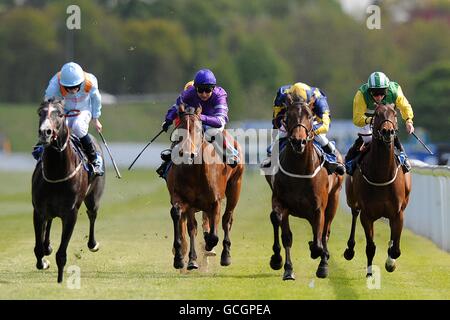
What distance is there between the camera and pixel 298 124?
11.8 metres

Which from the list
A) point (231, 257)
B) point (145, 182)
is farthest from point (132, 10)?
point (231, 257)

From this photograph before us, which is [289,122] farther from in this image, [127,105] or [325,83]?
[325,83]

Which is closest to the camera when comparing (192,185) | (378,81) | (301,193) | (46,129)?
(46,129)

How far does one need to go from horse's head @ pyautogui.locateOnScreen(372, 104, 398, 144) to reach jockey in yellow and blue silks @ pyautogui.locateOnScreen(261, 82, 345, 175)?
2.09 ft

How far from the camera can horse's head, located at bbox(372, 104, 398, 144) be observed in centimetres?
1236

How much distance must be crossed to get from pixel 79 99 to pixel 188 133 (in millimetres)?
1646

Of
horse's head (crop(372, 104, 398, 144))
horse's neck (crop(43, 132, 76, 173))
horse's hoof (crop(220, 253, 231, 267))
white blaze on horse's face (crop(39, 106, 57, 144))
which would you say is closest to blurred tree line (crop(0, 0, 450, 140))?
horse's hoof (crop(220, 253, 231, 267))

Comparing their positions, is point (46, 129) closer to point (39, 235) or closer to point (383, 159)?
point (39, 235)

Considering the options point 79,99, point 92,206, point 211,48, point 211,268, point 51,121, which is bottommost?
point 211,268

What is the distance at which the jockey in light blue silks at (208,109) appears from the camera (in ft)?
43.4

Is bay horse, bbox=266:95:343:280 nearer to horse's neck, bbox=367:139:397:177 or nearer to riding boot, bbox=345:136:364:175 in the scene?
horse's neck, bbox=367:139:397:177

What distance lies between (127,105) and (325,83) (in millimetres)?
19549

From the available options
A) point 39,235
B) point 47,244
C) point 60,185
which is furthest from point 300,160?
point 47,244
